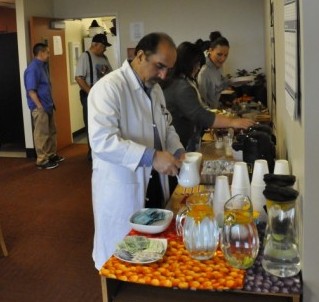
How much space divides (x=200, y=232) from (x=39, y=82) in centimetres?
442

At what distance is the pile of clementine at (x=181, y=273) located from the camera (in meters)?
1.34

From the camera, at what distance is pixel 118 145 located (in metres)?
1.88

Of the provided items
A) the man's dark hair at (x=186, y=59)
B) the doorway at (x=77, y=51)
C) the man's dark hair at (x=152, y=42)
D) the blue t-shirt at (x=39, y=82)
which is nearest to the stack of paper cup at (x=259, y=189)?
the man's dark hair at (x=152, y=42)

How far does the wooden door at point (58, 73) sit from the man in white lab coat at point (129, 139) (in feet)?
13.8

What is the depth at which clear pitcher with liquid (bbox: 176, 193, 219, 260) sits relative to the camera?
149 cm

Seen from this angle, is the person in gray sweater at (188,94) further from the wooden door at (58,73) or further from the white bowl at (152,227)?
the wooden door at (58,73)

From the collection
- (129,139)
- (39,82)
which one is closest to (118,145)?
(129,139)

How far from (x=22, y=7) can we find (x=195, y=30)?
2260mm

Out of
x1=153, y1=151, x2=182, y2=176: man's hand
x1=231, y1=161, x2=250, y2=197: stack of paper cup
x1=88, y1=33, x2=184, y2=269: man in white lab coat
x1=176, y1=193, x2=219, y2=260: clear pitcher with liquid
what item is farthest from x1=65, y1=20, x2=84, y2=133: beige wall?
x1=176, y1=193, x2=219, y2=260: clear pitcher with liquid

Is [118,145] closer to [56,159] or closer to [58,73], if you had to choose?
[56,159]

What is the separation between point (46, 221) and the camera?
3.94 m

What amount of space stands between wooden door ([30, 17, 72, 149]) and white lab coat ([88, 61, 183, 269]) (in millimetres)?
4223

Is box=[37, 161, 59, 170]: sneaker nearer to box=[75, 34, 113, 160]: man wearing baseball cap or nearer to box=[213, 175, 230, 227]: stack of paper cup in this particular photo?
box=[75, 34, 113, 160]: man wearing baseball cap

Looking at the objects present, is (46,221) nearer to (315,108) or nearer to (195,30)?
(315,108)
